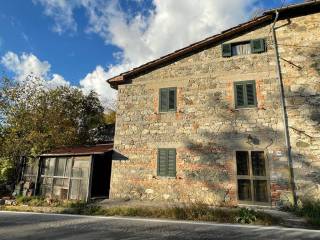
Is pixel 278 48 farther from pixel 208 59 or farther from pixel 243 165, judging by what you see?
pixel 243 165

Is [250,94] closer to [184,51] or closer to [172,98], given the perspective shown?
[172,98]

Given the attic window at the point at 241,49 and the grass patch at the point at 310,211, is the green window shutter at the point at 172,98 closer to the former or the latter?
the attic window at the point at 241,49

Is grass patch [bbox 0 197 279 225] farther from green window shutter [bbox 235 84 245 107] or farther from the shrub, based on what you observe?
green window shutter [bbox 235 84 245 107]

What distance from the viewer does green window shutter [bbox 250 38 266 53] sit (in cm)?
1108

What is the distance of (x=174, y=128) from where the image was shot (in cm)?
1163

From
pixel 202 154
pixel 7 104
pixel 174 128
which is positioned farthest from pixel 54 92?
pixel 202 154

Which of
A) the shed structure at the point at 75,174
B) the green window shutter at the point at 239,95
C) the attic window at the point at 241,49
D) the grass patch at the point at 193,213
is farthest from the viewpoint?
the shed structure at the point at 75,174

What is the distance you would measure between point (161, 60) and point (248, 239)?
875cm

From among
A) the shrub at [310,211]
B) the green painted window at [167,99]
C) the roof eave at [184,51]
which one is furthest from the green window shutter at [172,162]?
the shrub at [310,211]

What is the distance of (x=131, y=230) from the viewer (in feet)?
22.6

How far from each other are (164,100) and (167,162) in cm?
286

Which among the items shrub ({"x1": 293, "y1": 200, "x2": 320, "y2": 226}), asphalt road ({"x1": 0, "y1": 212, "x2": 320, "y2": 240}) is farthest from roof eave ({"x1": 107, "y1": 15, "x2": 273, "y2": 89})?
shrub ({"x1": 293, "y1": 200, "x2": 320, "y2": 226})

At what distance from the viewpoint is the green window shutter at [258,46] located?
36.3 feet

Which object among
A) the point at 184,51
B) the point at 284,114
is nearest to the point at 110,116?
the point at 184,51
